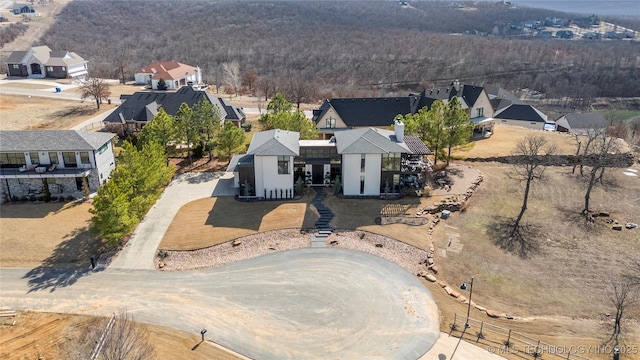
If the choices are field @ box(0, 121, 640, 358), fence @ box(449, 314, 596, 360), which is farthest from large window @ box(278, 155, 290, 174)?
fence @ box(449, 314, 596, 360)

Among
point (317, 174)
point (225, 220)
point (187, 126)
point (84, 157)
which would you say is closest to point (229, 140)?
point (187, 126)

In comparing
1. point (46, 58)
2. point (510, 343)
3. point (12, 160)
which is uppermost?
point (46, 58)

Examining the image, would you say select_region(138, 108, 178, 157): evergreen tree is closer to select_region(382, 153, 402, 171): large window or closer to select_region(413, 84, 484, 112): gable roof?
select_region(382, 153, 402, 171): large window

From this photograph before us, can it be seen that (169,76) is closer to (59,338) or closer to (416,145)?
(416,145)

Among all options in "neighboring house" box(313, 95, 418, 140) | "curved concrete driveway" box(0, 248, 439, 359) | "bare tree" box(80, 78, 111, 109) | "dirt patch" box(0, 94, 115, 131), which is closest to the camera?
"curved concrete driveway" box(0, 248, 439, 359)

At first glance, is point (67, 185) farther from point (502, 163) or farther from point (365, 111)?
point (502, 163)
